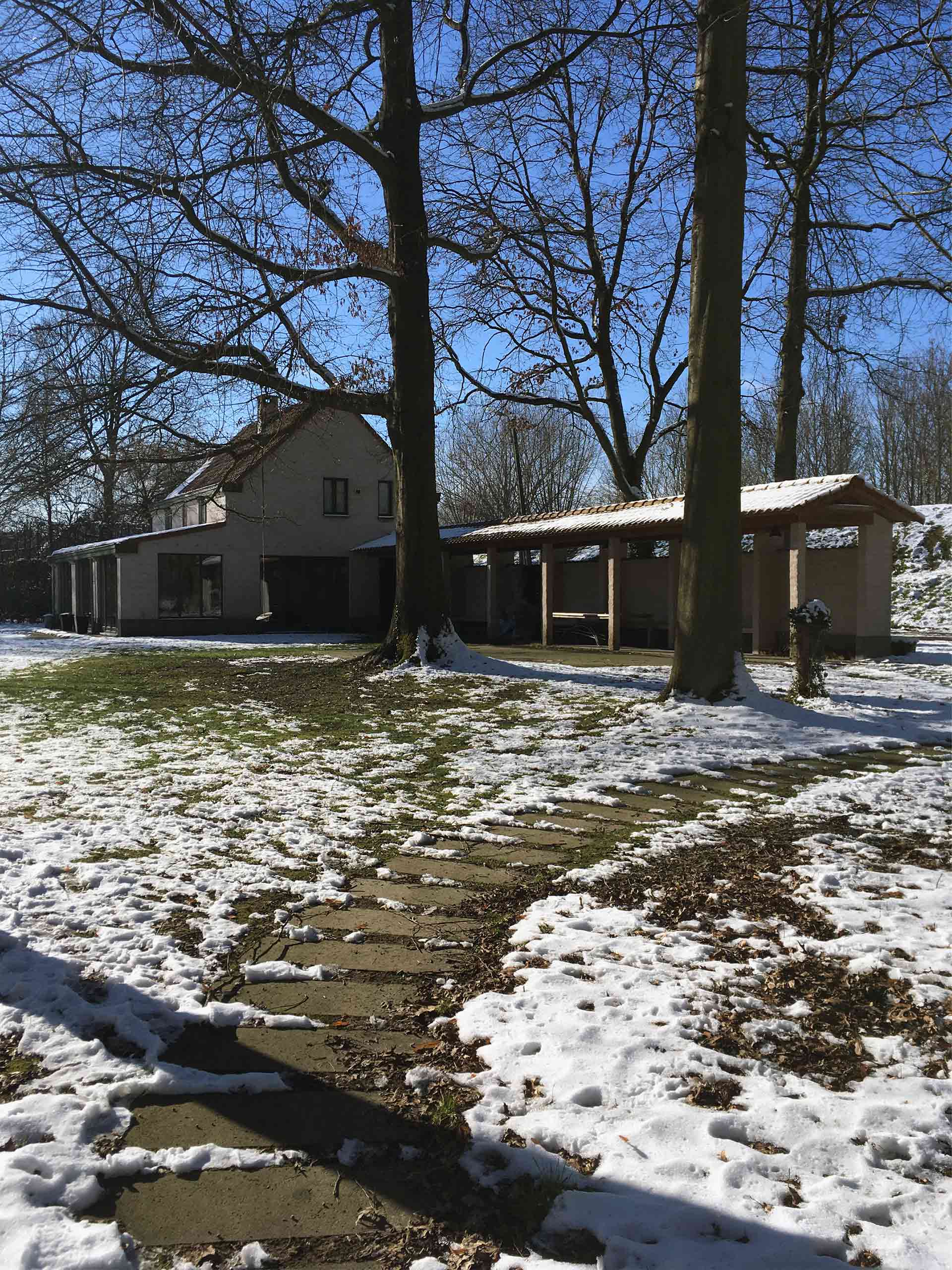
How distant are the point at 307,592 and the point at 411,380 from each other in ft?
54.5

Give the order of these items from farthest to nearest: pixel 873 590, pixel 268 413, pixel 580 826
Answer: pixel 873 590, pixel 268 413, pixel 580 826

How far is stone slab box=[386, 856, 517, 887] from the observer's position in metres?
4.38

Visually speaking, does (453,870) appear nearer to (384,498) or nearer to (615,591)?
(615,591)

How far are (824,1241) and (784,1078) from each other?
0.68 metres

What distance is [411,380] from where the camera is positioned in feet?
42.0

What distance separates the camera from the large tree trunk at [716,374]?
8578 mm

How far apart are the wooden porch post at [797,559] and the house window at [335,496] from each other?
17.4 meters

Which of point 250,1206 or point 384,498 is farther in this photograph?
point 384,498

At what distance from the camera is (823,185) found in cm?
1404

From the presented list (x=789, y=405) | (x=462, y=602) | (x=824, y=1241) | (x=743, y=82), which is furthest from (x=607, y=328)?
(x=824, y=1241)

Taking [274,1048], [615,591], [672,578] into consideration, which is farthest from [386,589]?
[274,1048]

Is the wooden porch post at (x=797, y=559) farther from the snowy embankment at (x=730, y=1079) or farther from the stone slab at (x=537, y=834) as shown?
the snowy embankment at (x=730, y=1079)

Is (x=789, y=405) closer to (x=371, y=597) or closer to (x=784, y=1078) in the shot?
(x=371, y=597)

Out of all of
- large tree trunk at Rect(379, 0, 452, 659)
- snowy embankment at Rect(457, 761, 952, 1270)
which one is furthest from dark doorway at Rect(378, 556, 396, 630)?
snowy embankment at Rect(457, 761, 952, 1270)
